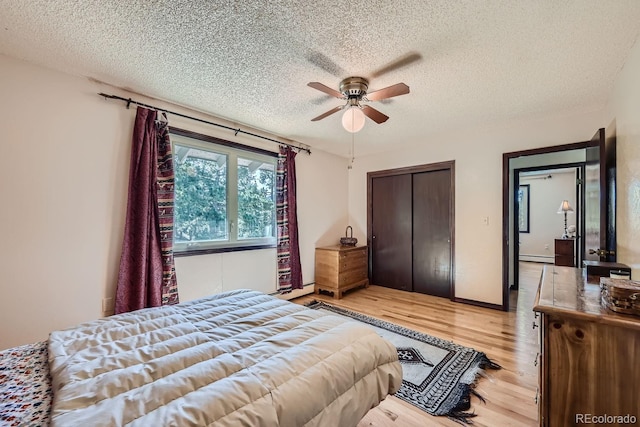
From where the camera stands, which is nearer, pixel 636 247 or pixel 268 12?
pixel 268 12

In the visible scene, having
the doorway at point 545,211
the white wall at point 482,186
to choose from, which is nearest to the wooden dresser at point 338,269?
the white wall at point 482,186

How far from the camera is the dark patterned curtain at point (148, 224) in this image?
2.34 m

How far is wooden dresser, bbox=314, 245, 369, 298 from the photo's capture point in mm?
3936

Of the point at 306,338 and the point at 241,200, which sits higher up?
the point at 241,200

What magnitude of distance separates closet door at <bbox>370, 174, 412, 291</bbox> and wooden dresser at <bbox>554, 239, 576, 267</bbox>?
3.27 m

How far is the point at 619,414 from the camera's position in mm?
961

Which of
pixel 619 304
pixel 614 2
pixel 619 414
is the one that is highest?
pixel 614 2

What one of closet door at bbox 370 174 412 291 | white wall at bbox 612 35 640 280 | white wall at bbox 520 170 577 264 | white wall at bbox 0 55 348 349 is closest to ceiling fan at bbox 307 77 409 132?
white wall at bbox 612 35 640 280

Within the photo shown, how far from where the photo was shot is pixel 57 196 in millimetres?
2092

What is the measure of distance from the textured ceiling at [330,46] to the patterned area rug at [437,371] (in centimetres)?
228

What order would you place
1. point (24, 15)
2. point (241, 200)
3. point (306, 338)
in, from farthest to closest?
1. point (241, 200)
2. point (24, 15)
3. point (306, 338)

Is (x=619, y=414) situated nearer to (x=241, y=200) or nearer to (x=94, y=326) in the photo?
(x=94, y=326)

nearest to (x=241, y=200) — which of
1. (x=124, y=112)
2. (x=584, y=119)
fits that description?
(x=124, y=112)

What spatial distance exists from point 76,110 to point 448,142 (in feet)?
13.8
